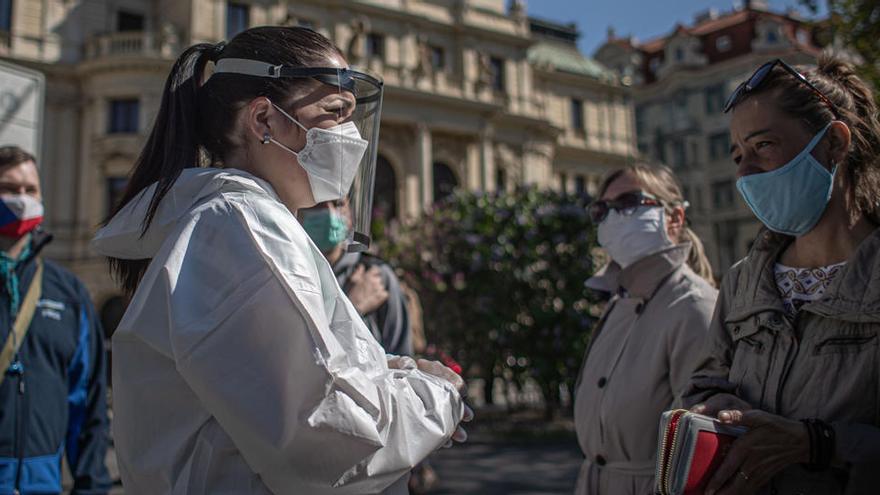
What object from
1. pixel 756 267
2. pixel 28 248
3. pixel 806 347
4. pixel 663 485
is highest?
pixel 28 248

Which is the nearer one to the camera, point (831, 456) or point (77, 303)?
point (831, 456)

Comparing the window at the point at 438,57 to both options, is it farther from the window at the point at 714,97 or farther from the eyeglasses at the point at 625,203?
the eyeglasses at the point at 625,203

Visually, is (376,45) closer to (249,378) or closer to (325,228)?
(325,228)

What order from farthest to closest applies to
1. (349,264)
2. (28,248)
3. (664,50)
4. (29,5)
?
(664,50)
(29,5)
(349,264)
(28,248)

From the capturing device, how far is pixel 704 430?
171cm

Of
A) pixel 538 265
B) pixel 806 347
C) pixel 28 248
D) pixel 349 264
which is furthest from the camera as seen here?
pixel 538 265

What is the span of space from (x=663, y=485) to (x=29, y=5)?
28239mm

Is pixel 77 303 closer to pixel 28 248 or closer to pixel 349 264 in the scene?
pixel 28 248

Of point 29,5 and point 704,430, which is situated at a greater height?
point 29,5

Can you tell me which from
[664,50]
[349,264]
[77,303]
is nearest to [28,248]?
[77,303]

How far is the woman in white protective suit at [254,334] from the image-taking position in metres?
1.35

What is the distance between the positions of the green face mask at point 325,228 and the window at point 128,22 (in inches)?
1041

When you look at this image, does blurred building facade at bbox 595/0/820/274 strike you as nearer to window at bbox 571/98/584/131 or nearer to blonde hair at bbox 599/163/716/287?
window at bbox 571/98/584/131

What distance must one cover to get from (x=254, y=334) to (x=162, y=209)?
455mm
